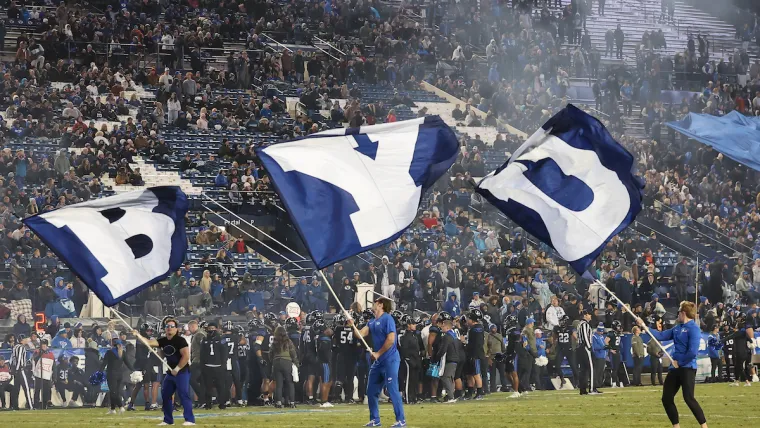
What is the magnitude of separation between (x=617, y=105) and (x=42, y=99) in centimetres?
2101

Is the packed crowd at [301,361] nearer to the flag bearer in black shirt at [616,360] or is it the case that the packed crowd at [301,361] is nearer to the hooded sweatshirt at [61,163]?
the flag bearer in black shirt at [616,360]

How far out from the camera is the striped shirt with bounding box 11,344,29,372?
2431 cm

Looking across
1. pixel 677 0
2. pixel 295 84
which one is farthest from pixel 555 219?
pixel 677 0

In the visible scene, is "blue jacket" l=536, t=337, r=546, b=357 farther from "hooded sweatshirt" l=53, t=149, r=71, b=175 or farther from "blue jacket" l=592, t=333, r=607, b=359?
"hooded sweatshirt" l=53, t=149, r=71, b=175

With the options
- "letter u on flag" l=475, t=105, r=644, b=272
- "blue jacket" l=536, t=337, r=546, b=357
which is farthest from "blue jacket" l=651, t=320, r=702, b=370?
"blue jacket" l=536, t=337, r=546, b=357

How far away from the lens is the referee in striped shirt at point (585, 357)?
25.2 m

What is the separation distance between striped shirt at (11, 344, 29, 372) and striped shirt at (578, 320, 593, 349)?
10.8 m

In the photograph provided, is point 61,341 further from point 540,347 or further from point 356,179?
point 356,179

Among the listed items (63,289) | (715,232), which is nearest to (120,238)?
(63,289)

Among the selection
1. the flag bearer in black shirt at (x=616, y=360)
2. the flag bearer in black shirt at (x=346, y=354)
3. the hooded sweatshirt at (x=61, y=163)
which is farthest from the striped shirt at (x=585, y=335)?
the hooded sweatshirt at (x=61, y=163)

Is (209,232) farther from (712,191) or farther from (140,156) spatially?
(712,191)

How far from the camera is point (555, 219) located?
51.0 feet

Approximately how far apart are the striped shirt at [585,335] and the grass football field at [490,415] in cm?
123

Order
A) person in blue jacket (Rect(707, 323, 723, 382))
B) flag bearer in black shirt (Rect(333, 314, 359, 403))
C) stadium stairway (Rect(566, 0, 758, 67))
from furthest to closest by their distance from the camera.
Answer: stadium stairway (Rect(566, 0, 758, 67))
person in blue jacket (Rect(707, 323, 723, 382))
flag bearer in black shirt (Rect(333, 314, 359, 403))
